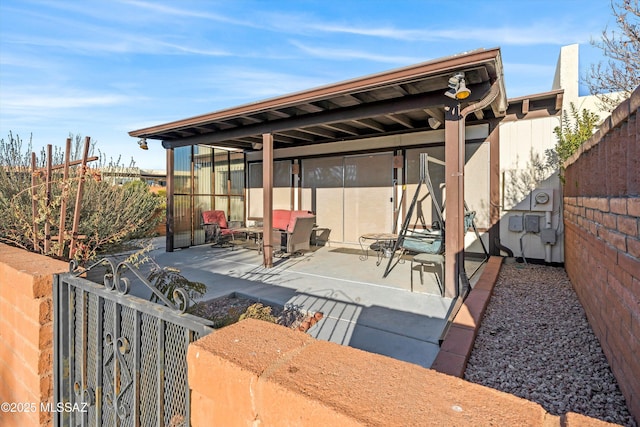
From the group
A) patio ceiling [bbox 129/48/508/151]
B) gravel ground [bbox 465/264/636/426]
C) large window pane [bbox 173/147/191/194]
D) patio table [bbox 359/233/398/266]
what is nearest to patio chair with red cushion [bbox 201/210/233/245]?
large window pane [bbox 173/147/191/194]

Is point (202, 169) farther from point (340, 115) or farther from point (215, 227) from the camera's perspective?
point (340, 115)

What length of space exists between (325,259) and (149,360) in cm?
522

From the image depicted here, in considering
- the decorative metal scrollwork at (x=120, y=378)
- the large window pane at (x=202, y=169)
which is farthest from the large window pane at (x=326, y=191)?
the decorative metal scrollwork at (x=120, y=378)

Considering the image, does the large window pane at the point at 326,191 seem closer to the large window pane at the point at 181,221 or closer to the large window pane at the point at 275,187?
the large window pane at the point at 275,187

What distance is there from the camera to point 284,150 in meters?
9.05

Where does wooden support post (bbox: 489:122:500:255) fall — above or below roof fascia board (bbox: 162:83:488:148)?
below

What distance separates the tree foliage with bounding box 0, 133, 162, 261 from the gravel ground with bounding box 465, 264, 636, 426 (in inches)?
130

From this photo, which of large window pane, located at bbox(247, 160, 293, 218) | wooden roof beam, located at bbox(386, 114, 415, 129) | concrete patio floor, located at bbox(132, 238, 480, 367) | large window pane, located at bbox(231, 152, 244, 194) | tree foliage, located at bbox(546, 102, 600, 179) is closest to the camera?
concrete patio floor, located at bbox(132, 238, 480, 367)

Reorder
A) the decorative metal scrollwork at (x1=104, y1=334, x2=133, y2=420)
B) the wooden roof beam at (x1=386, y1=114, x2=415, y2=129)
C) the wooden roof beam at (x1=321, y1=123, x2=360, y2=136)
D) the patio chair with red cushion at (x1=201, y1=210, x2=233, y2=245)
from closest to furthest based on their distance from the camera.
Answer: the decorative metal scrollwork at (x1=104, y1=334, x2=133, y2=420), the wooden roof beam at (x1=386, y1=114, x2=415, y2=129), the wooden roof beam at (x1=321, y1=123, x2=360, y2=136), the patio chair with red cushion at (x1=201, y1=210, x2=233, y2=245)

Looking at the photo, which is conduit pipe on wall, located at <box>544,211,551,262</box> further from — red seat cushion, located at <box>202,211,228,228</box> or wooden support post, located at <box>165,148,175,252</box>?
wooden support post, located at <box>165,148,175,252</box>

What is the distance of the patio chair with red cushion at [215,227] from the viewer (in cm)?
794

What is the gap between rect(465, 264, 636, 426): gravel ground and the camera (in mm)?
1970

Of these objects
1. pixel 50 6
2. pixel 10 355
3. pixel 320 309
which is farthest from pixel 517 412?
pixel 50 6

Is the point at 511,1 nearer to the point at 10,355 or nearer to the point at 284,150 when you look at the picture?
the point at 284,150
